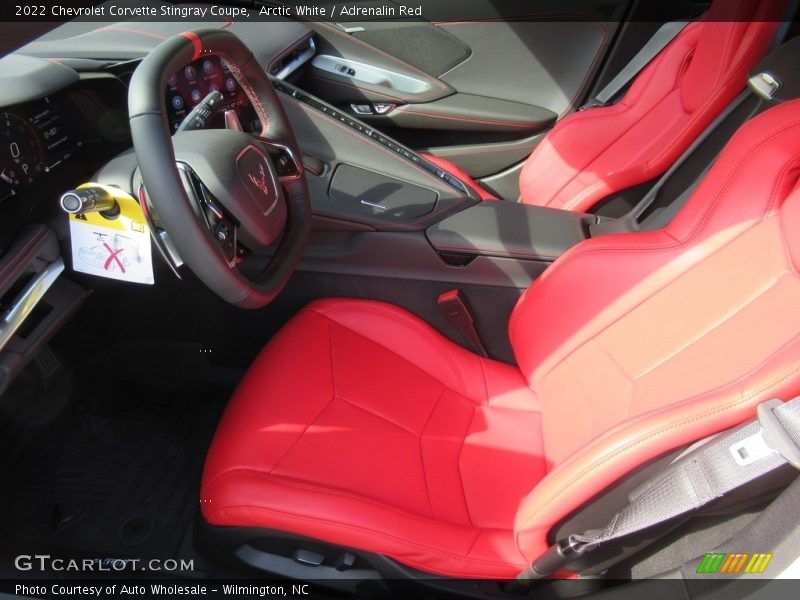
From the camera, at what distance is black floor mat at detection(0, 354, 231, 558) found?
136cm

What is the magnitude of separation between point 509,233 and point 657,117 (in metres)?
0.53

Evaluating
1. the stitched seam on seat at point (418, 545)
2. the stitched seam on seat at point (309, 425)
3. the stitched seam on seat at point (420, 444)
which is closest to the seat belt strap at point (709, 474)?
the stitched seam on seat at point (418, 545)

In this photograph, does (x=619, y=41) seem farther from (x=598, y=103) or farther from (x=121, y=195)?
(x=121, y=195)

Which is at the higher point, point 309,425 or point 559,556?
point 559,556

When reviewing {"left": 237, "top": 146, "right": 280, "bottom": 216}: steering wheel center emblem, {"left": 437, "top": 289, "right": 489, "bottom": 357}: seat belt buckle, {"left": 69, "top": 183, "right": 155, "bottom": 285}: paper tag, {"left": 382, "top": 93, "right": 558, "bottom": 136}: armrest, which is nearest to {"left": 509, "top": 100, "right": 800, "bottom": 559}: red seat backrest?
{"left": 437, "top": 289, "right": 489, "bottom": 357}: seat belt buckle

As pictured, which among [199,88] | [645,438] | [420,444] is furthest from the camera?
[199,88]

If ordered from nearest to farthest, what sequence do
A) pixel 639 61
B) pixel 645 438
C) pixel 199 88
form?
pixel 645 438 < pixel 199 88 < pixel 639 61

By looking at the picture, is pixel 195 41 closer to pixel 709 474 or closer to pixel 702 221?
pixel 702 221

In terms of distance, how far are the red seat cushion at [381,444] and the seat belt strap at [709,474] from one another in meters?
0.16

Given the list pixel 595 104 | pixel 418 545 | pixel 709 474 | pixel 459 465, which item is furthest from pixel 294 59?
pixel 709 474

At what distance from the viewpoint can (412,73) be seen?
6.81 ft

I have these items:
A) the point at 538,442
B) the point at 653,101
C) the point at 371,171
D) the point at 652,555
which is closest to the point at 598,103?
the point at 653,101

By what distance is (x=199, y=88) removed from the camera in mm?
1270

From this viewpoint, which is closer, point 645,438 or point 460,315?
point 645,438
